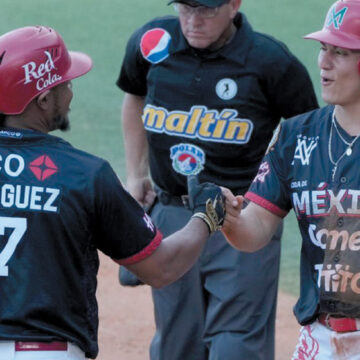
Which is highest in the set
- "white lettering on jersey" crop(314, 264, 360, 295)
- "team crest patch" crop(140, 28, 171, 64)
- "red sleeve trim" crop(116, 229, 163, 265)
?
"team crest patch" crop(140, 28, 171, 64)

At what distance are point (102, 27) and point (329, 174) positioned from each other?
9.65 meters

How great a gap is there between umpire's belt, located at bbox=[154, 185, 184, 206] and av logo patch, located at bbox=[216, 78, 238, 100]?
2.04ft

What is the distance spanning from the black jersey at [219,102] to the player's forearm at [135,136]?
36 cm

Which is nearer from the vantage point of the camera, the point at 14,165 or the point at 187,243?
the point at 14,165

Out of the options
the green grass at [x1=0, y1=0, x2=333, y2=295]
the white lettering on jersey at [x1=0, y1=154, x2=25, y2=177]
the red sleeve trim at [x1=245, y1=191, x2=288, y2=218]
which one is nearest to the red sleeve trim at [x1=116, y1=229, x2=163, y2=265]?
the white lettering on jersey at [x1=0, y1=154, x2=25, y2=177]

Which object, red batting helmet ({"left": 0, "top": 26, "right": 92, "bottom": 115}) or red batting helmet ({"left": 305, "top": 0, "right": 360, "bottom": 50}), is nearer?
red batting helmet ({"left": 0, "top": 26, "right": 92, "bottom": 115})

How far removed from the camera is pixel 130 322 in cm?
744

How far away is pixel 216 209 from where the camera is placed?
441 centimetres

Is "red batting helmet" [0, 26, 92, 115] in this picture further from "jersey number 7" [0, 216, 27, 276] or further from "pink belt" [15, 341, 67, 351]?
"pink belt" [15, 341, 67, 351]

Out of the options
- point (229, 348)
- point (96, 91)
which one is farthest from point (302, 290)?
point (96, 91)

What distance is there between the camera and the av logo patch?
18.2ft

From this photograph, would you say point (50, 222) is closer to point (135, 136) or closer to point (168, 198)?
point (168, 198)

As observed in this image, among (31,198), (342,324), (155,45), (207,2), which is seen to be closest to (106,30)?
(155,45)

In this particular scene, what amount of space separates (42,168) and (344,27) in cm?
138
